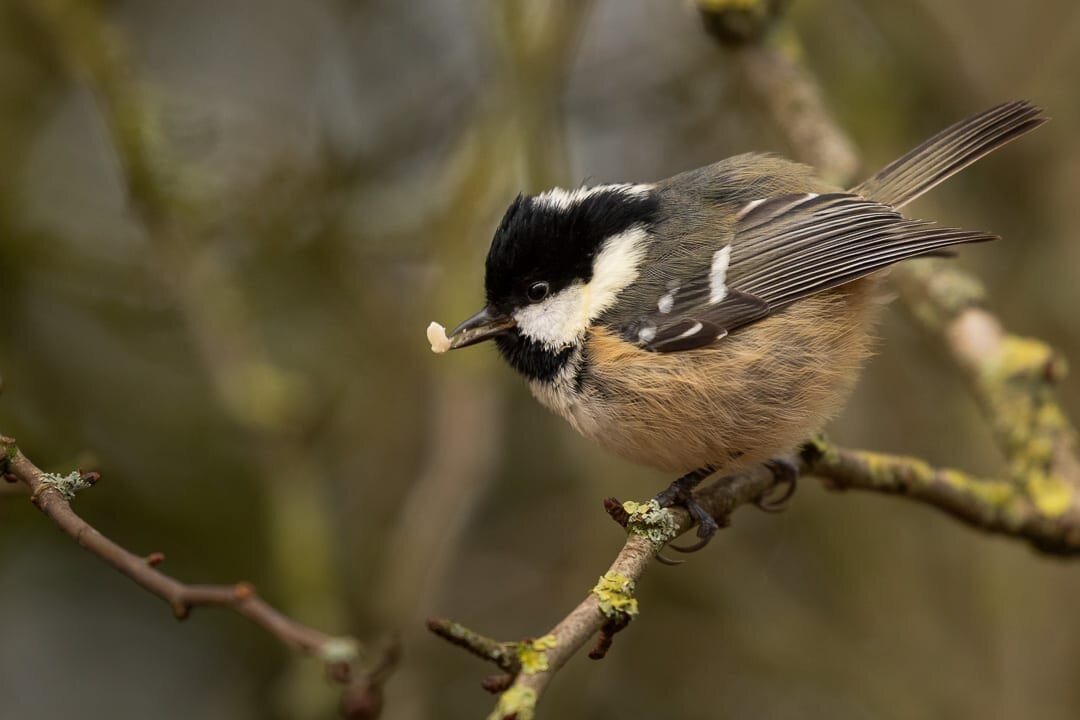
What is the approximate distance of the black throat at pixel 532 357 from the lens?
2768 mm

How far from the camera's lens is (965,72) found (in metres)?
4.02

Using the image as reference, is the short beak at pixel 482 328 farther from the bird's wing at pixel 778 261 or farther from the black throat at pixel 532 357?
the bird's wing at pixel 778 261

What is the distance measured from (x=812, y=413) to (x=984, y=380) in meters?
0.51

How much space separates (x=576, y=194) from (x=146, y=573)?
5.27ft

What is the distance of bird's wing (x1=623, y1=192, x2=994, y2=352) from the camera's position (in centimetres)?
271

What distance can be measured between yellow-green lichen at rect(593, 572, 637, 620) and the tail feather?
1677 mm

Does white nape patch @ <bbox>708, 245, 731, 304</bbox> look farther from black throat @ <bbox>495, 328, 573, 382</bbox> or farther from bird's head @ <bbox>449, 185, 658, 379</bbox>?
black throat @ <bbox>495, 328, 573, 382</bbox>

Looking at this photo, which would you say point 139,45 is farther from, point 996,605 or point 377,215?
point 996,605

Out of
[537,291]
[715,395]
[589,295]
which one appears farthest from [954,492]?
[537,291]

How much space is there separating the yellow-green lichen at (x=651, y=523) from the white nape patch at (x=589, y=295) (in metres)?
0.87

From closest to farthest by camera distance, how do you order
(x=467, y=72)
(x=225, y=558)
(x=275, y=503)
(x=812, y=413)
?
(x=812, y=413)
(x=275, y=503)
(x=225, y=558)
(x=467, y=72)

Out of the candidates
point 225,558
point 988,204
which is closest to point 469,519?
point 225,558

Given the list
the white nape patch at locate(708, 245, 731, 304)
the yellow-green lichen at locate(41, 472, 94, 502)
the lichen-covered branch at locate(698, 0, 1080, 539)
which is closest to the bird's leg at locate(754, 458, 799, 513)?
the lichen-covered branch at locate(698, 0, 1080, 539)

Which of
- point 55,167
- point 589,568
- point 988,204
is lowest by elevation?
point 589,568
